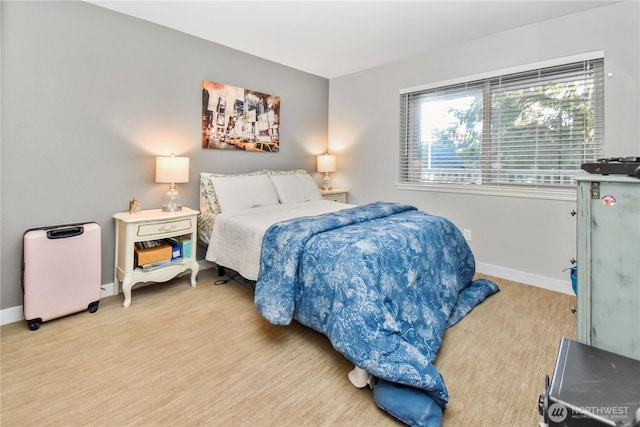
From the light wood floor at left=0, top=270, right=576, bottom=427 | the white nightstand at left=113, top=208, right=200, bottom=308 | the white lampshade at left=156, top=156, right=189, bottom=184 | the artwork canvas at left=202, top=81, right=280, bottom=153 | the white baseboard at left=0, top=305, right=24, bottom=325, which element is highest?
the artwork canvas at left=202, top=81, right=280, bottom=153

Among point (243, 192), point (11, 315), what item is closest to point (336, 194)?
point (243, 192)

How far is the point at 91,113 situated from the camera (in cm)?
260

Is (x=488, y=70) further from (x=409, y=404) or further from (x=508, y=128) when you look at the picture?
(x=409, y=404)

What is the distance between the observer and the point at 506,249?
321 centimetres

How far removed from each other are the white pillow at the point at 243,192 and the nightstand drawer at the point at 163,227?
1.15 ft

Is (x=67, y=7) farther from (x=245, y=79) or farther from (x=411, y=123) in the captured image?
(x=411, y=123)

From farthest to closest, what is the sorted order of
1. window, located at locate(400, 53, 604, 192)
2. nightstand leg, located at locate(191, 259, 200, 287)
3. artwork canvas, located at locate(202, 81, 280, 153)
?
artwork canvas, located at locate(202, 81, 280, 153) < nightstand leg, located at locate(191, 259, 200, 287) < window, located at locate(400, 53, 604, 192)

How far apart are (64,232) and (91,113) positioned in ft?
3.25

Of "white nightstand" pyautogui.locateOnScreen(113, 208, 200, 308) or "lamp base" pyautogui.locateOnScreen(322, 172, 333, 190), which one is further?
"lamp base" pyautogui.locateOnScreen(322, 172, 333, 190)

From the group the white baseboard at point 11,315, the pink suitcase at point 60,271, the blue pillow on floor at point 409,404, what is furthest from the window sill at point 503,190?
the white baseboard at point 11,315

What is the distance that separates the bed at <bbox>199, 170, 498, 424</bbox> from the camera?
1.52 m

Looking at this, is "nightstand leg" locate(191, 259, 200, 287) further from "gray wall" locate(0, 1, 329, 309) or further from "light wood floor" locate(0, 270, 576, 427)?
"gray wall" locate(0, 1, 329, 309)

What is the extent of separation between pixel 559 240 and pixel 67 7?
4.45 m

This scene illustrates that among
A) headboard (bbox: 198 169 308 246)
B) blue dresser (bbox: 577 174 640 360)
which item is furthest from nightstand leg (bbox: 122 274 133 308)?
blue dresser (bbox: 577 174 640 360)
